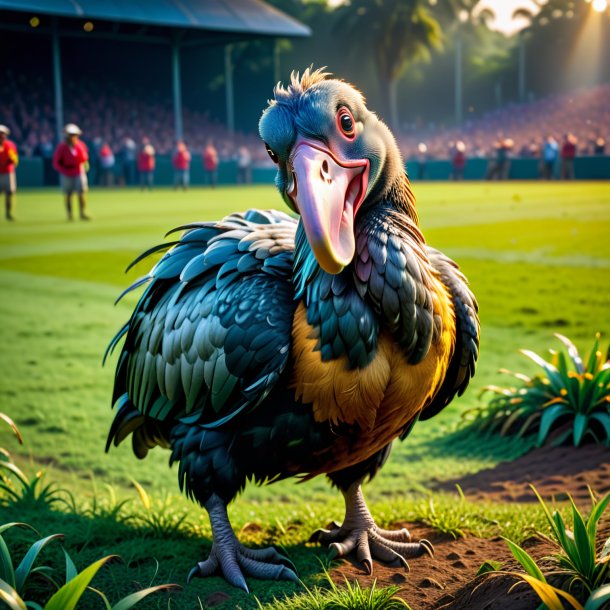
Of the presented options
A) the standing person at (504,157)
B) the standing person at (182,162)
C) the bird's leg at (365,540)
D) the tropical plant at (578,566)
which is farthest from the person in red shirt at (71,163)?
the tropical plant at (578,566)

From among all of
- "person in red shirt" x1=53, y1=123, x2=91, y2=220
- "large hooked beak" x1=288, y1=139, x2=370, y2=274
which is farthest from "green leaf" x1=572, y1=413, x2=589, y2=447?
"person in red shirt" x1=53, y1=123, x2=91, y2=220

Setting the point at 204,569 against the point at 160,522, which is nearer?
the point at 204,569

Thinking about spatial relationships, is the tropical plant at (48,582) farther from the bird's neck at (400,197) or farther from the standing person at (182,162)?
the standing person at (182,162)

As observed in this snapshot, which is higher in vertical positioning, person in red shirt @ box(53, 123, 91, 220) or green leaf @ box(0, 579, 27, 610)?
person in red shirt @ box(53, 123, 91, 220)

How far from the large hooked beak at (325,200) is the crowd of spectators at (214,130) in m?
7.70

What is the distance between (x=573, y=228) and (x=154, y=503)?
27.3 ft

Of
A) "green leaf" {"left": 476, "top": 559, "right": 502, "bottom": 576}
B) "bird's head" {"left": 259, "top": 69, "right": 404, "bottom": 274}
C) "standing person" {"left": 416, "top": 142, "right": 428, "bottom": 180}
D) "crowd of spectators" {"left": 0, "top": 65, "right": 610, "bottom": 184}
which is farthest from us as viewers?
"standing person" {"left": 416, "top": 142, "right": 428, "bottom": 180}

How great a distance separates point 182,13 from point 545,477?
2240cm

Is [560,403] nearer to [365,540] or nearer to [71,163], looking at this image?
[365,540]

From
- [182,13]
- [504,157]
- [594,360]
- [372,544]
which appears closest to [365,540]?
[372,544]

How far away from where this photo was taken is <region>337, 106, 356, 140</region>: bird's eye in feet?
6.84

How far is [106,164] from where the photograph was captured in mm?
25109

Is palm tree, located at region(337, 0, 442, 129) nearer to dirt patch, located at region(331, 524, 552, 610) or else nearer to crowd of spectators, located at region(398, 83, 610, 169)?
crowd of spectators, located at region(398, 83, 610, 169)

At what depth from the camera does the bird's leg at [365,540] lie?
2734 mm
